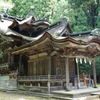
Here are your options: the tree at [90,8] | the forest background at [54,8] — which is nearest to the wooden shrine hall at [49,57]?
the forest background at [54,8]

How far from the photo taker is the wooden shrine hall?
8539mm

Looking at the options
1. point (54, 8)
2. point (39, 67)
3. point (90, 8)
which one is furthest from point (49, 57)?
point (90, 8)

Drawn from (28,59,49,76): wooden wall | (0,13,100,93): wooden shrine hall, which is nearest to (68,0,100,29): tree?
(0,13,100,93): wooden shrine hall

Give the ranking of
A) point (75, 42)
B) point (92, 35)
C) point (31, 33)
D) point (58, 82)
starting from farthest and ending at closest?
point (31, 33) < point (58, 82) < point (92, 35) < point (75, 42)

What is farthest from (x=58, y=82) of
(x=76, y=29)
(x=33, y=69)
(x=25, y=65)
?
(x=76, y=29)

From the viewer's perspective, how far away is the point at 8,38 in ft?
41.1

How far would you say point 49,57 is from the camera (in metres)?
9.98

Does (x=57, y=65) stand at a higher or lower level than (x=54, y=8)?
lower

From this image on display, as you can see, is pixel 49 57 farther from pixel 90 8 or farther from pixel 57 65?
pixel 90 8

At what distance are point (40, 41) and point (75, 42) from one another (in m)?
2.60

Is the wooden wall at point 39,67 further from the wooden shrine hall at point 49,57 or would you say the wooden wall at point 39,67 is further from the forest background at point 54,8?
the forest background at point 54,8

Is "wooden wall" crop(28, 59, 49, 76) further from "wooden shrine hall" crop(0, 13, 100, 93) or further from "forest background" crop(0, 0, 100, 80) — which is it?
"forest background" crop(0, 0, 100, 80)

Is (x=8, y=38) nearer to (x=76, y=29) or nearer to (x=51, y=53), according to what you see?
(x=51, y=53)

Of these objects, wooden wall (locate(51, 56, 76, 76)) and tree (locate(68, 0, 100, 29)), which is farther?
tree (locate(68, 0, 100, 29))
